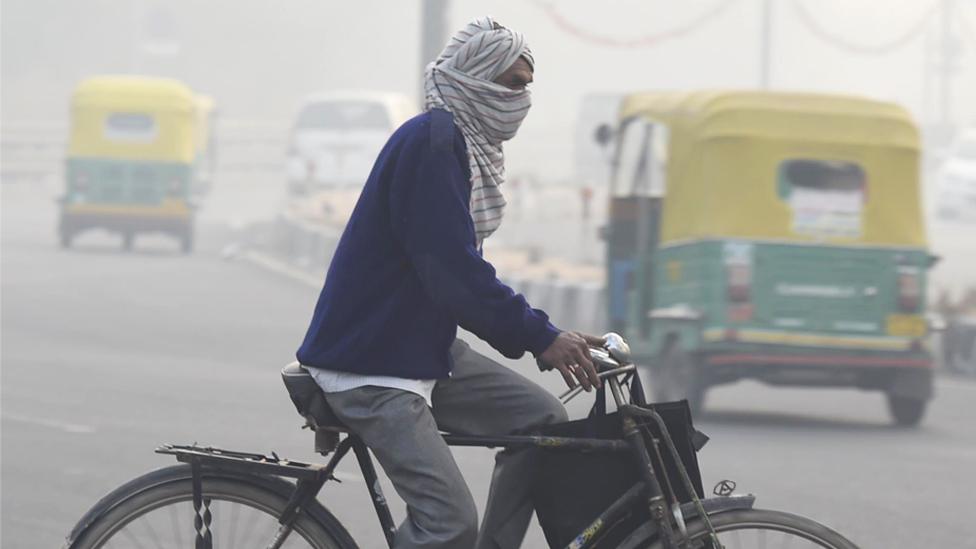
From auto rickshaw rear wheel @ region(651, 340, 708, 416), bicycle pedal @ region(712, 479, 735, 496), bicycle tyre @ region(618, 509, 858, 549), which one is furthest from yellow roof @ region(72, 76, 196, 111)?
bicycle tyre @ region(618, 509, 858, 549)

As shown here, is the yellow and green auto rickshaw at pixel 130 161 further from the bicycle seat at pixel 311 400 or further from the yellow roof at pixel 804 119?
the bicycle seat at pixel 311 400

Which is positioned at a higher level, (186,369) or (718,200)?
(718,200)

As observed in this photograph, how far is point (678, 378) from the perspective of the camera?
464 inches

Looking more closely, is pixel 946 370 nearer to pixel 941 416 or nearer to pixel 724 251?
pixel 941 416

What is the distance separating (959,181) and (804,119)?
26.1 metres

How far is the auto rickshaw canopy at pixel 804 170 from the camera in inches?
458

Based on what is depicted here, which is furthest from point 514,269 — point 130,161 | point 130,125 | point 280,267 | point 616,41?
point 616,41

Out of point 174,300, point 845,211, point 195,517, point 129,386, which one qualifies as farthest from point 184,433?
point 174,300

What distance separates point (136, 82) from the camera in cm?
2694

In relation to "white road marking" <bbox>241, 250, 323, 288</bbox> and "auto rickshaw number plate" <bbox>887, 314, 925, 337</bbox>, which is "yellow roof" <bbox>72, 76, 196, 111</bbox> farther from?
"auto rickshaw number plate" <bbox>887, 314, 925, 337</bbox>

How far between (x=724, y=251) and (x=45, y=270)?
12336mm

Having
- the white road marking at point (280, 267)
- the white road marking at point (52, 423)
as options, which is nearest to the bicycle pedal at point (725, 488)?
the white road marking at point (52, 423)

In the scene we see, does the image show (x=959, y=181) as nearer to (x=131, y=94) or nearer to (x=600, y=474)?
(x=131, y=94)

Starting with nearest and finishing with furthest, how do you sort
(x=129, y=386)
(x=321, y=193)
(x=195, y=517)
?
(x=195, y=517), (x=129, y=386), (x=321, y=193)
